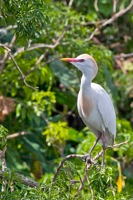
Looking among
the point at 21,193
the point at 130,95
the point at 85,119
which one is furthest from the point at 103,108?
the point at 130,95

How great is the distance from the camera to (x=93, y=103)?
196 inches

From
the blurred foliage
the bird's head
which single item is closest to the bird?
the bird's head

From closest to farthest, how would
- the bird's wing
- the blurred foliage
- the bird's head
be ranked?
1. the bird's head
2. the bird's wing
3. the blurred foliage

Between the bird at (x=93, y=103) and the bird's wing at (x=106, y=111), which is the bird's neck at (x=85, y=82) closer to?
the bird at (x=93, y=103)

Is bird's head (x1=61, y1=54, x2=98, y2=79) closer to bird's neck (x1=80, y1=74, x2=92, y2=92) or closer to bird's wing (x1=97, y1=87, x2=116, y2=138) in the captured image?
bird's neck (x1=80, y1=74, x2=92, y2=92)

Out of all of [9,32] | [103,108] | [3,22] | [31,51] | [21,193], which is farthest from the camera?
[9,32]

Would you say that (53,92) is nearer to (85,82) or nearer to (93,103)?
(93,103)

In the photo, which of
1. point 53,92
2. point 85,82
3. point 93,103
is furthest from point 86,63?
point 53,92

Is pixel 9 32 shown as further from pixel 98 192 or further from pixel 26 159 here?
pixel 98 192

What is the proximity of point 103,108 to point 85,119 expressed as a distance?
0.14m

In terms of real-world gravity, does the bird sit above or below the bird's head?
below

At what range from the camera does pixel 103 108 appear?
5.01m

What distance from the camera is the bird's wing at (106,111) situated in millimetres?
4992

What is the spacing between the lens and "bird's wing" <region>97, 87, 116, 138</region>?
16.4 ft
